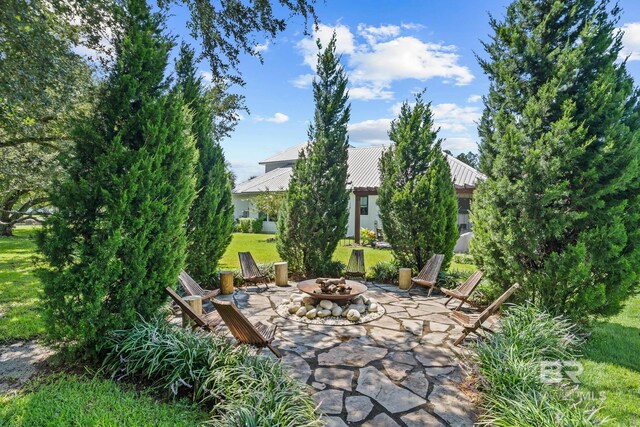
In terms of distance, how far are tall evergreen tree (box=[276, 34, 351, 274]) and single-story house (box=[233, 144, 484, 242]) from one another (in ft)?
21.9

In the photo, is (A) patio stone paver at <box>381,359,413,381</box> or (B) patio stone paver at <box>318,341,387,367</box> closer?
(A) patio stone paver at <box>381,359,413,381</box>

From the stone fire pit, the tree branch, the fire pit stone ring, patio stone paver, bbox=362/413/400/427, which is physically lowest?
patio stone paver, bbox=362/413/400/427

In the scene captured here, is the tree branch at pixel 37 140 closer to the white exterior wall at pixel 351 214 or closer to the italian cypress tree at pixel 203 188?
the italian cypress tree at pixel 203 188

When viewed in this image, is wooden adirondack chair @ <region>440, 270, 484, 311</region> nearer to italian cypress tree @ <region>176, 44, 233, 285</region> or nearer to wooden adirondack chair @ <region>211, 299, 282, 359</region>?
wooden adirondack chair @ <region>211, 299, 282, 359</region>

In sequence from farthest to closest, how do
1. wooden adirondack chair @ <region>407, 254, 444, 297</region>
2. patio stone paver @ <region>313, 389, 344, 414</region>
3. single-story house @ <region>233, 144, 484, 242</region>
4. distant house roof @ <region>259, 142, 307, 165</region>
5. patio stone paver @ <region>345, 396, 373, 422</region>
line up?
distant house roof @ <region>259, 142, 307, 165</region>, single-story house @ <region>233, 144, 484, 242</region>, wooden adirondack chair @ <region>407, 254, 444, 297</region>, patio stone paver @ <region>313, 389, 344, 414</region>, patio stone paver @ <region>345, 396, 373, 422</region>

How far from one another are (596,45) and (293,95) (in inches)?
430

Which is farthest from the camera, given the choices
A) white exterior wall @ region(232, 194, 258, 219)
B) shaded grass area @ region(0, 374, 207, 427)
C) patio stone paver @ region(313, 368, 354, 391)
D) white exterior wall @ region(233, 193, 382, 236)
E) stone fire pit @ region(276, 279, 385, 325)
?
white exterior wall @ region(232, 194, 258, 219)

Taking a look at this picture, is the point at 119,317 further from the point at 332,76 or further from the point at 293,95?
the point at 293,95

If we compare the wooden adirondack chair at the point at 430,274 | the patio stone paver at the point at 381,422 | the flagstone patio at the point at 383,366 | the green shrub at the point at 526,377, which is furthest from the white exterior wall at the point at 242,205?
the patio stone paver at the point at 381,422

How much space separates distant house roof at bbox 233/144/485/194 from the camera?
19141mm

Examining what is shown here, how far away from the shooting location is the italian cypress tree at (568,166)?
16.1 ft

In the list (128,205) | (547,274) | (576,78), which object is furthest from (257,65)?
(547,274)

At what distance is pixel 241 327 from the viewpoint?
13.3 ft

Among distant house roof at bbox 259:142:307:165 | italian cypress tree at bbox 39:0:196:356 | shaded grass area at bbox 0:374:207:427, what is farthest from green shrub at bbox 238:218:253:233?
shaded grass area at bbox 0:374:207:427
